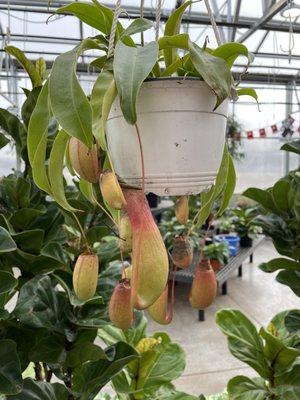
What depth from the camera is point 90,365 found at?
0.66 m

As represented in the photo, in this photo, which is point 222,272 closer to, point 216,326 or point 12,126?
point 216,326

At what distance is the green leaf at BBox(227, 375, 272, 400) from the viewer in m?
0.84

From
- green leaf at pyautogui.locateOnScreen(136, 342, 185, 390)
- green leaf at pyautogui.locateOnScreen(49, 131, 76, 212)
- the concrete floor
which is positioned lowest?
the concrete floor

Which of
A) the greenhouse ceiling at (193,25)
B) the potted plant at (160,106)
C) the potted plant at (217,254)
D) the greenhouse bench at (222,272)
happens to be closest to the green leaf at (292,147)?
the potted plant at (160,106)

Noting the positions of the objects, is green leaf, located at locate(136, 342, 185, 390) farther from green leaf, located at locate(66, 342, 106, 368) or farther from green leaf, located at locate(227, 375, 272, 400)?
green leaf, located at locate(66, 342, 106, 368)

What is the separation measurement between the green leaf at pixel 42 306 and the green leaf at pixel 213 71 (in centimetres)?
41

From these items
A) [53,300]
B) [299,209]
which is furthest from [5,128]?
[299,209]

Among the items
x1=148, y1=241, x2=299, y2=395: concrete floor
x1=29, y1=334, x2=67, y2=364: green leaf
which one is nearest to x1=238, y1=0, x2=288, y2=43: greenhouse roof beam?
x1=148, y1=241, x2=299, y2=395: concrete floor

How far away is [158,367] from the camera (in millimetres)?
889

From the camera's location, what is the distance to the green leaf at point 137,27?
1.25ft

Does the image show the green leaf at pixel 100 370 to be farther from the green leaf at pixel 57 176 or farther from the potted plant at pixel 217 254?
the potted plant at pixel 217 254

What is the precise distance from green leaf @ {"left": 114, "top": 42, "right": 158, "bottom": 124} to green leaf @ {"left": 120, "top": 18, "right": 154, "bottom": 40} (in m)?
0.03

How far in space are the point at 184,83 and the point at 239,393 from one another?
73 centimetres

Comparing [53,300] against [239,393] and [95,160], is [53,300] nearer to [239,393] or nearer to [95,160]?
[95,160]
